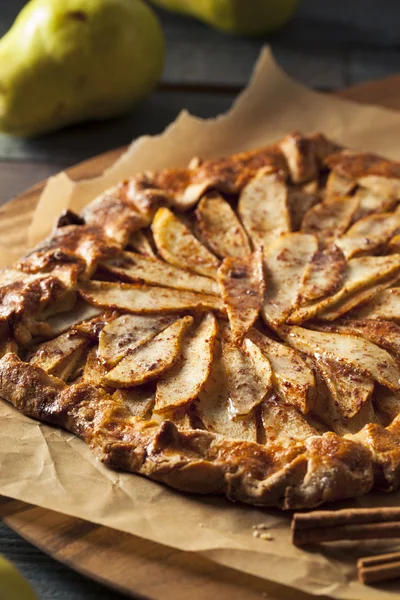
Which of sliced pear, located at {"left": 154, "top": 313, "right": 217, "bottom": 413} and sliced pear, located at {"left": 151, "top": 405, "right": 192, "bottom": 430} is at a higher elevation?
sliced pear, located at {"left": 154, "top": 313, "right": 217, "bottom": 413}

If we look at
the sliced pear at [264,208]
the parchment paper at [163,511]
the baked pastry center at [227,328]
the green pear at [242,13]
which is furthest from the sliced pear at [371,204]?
the green pear at [242,13]

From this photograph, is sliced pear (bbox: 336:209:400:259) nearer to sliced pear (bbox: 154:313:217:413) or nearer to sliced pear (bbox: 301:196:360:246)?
sliced pear (bbox: 301:196:360:246)

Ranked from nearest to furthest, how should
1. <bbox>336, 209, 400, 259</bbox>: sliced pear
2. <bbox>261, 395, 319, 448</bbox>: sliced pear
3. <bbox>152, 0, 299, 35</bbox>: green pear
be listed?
<bbox>261, 395, 319, 448</bbox>: sliced pear → <bbox>336, 209, 400, 259</bbox>: sliced pear → <bbox>152, 0, 299, 35</bbox>: green pear

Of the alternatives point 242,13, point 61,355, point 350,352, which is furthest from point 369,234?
point 242,13

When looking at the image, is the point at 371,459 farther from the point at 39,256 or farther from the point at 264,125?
the point at 264,125

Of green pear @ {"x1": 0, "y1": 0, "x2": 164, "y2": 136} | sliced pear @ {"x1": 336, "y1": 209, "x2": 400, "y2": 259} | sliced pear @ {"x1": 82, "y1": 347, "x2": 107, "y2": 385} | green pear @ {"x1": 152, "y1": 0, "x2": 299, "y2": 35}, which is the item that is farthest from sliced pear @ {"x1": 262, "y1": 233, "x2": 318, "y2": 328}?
green pear @ {"x1": 152, "y1": 0, "x2": 299, "y2": 35}

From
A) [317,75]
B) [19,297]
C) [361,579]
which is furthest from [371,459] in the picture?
[317,75]
